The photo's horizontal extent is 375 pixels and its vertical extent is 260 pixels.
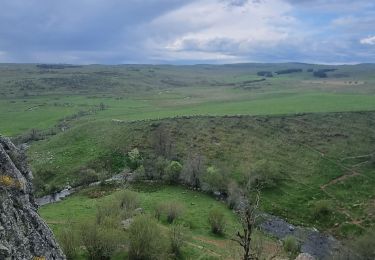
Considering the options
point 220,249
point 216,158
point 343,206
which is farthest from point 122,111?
point 220,249

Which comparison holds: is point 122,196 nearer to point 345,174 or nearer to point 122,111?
point 345,174

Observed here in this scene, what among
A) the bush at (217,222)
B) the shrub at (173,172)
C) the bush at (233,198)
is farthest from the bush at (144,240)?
the shrub at (173,172)

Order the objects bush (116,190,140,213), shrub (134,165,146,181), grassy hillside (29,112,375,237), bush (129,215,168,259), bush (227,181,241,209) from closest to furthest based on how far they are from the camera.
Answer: bush (129,215,168,259) → bush (116,190,140,213) → bush (227,181,241,209) → grassy hillside (29,112,375,237) → shrub (134,165,146,181)

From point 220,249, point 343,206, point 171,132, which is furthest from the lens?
point 171,132

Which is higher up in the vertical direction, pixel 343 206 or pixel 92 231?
pixel 92 231

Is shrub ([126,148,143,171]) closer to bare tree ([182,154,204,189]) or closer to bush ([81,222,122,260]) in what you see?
bare tree ([182,154,204,189])

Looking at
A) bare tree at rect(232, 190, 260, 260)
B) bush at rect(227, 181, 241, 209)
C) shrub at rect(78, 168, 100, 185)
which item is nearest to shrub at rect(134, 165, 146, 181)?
shrub at rect(78, 168, 100, 185)
